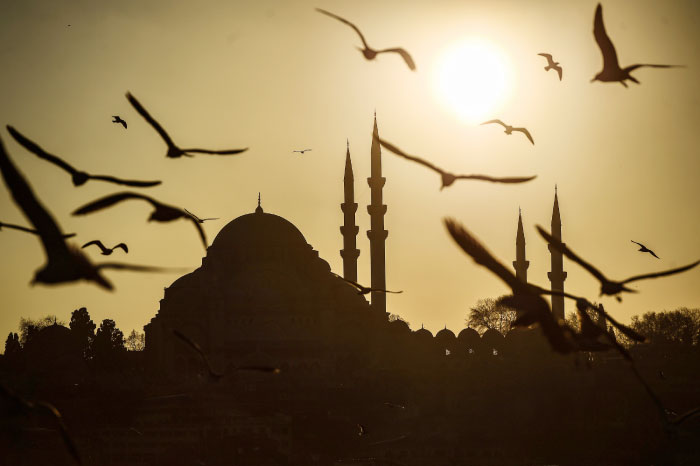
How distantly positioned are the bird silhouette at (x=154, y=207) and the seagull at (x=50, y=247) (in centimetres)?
37

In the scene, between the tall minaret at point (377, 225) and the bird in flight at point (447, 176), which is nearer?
the bird in flight at point (447, 176)

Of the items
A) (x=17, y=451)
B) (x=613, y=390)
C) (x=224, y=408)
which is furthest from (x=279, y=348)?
(x=17, y=451)

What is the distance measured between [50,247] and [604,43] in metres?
2.04

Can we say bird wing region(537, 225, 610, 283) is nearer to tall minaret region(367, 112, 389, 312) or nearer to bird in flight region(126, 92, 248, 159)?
bird in flight region(126, 92, 248, 159)

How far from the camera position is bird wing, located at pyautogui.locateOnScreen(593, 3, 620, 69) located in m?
3.55

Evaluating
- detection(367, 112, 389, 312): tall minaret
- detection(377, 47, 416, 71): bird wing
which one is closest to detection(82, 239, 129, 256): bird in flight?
detection(377, 47, 416, 71): bird wing

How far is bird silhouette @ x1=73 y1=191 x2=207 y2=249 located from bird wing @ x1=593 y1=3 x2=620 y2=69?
1184mm

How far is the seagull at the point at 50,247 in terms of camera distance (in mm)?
2447

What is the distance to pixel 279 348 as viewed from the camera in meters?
48.0

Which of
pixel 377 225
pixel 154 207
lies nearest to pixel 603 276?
pixel 154 207

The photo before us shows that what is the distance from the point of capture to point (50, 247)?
8.32 ft

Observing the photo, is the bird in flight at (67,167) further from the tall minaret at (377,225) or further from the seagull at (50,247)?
the tall minaret at (377,225)

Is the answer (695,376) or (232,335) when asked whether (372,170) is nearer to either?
(232,335)

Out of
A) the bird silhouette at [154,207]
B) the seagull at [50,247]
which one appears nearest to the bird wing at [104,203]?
the bird silhouette at [154,207]
